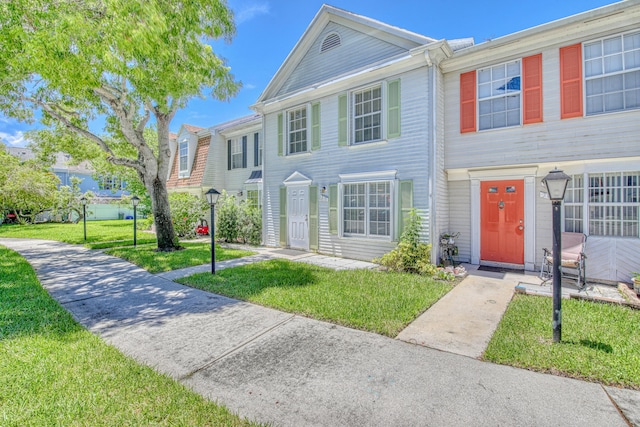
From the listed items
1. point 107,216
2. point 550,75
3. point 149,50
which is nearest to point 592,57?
point 550,75

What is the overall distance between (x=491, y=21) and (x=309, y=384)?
10.9 meters

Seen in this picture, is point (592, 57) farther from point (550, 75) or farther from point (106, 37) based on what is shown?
point (106, 37)

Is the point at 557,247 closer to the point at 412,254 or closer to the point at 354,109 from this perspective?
the point at 412,254

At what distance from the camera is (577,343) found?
3.64 meters

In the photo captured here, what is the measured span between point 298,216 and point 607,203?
8.10 meters

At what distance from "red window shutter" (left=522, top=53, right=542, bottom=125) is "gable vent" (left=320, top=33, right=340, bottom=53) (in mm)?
5267

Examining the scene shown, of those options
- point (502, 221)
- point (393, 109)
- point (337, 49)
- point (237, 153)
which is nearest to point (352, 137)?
point (393, 109)

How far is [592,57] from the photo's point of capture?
6211 mm

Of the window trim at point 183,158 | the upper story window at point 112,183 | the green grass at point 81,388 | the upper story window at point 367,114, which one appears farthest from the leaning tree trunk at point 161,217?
the upper story window at point 112,183

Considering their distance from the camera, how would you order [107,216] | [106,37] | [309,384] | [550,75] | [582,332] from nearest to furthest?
[309,384] → [582,332] → [106,37] → [550,75] → [107,216]

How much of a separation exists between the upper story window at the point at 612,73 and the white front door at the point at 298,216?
7.49m

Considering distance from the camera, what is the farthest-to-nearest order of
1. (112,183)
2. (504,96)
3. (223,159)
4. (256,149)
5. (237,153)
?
(112,183)
(223,159)
(237,153)
(256,149)
(504,96)

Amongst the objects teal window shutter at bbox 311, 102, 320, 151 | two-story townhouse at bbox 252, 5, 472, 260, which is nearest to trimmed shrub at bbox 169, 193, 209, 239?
two-story townhouse at bbox 252, 5, 472, 260

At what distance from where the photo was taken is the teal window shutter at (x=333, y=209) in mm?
9539
